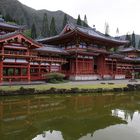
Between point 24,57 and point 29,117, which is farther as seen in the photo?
point 24,57

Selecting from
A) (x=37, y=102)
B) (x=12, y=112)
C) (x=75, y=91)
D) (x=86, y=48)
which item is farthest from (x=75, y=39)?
(x=12, y=112)

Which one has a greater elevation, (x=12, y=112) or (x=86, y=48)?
(x=86, y=48)

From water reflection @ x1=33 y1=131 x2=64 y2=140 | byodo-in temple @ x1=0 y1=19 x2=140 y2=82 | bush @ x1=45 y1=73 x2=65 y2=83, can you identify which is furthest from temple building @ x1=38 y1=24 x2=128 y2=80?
water reflection @ x1=33 y1=131 x2=64 y2=140

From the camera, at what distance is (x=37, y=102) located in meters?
18.7

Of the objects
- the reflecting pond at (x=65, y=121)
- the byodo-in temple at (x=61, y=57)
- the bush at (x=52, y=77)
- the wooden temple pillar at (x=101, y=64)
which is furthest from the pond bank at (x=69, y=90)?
the wooden temple pillar at (x=101, y=64)

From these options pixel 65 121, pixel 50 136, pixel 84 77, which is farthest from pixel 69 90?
pixel 50 136

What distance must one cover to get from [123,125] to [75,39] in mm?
27474

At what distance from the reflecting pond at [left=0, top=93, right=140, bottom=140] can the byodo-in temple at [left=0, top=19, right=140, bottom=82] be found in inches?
372

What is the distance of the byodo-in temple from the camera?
27578 mm

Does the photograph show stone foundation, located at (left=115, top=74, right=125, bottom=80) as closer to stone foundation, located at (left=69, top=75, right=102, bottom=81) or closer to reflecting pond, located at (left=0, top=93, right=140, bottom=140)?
stone foundation, located at (left=69, top=75, right=102, bottom=81)

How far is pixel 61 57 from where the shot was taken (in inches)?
1475

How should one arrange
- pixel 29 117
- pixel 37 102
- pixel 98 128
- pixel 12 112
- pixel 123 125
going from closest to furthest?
pixel 98 128 < pixel 123 125 < pixel 29 117 < pixel 12 112 < pixel 37 102

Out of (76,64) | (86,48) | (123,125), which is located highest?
(86,48)

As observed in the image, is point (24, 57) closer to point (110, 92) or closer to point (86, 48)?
point (110, 92)
